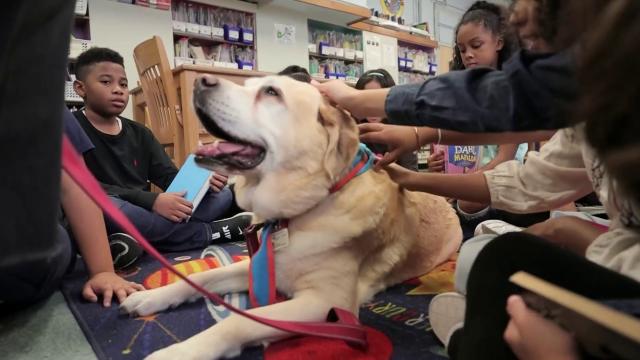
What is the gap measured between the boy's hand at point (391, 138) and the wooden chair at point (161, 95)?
151 cm

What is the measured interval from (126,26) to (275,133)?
317cm

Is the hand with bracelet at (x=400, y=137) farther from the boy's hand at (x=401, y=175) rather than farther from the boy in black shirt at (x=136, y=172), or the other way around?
the boy in black shirt at (x=136, y=172)

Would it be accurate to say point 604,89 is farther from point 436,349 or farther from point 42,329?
point 42,329

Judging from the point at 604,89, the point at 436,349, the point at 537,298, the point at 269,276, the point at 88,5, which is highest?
the point at 88,5

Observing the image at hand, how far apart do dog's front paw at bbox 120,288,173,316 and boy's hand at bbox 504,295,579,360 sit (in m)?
0.78

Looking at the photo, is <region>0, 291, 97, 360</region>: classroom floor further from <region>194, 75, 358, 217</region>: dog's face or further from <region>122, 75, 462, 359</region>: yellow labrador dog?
<region>194, 75, 358, 217</region>: dog's face

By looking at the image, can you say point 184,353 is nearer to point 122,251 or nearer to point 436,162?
point 122,251

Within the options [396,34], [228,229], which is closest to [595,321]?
[228,229]

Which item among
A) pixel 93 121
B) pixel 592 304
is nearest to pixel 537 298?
pixel 592 304

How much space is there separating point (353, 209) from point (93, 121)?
60.0 inches

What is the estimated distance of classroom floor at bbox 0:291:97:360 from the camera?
80 centimetres

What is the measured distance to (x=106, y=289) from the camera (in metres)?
1.05

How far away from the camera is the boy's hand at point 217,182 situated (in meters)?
1.81

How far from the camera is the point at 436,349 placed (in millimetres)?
816
